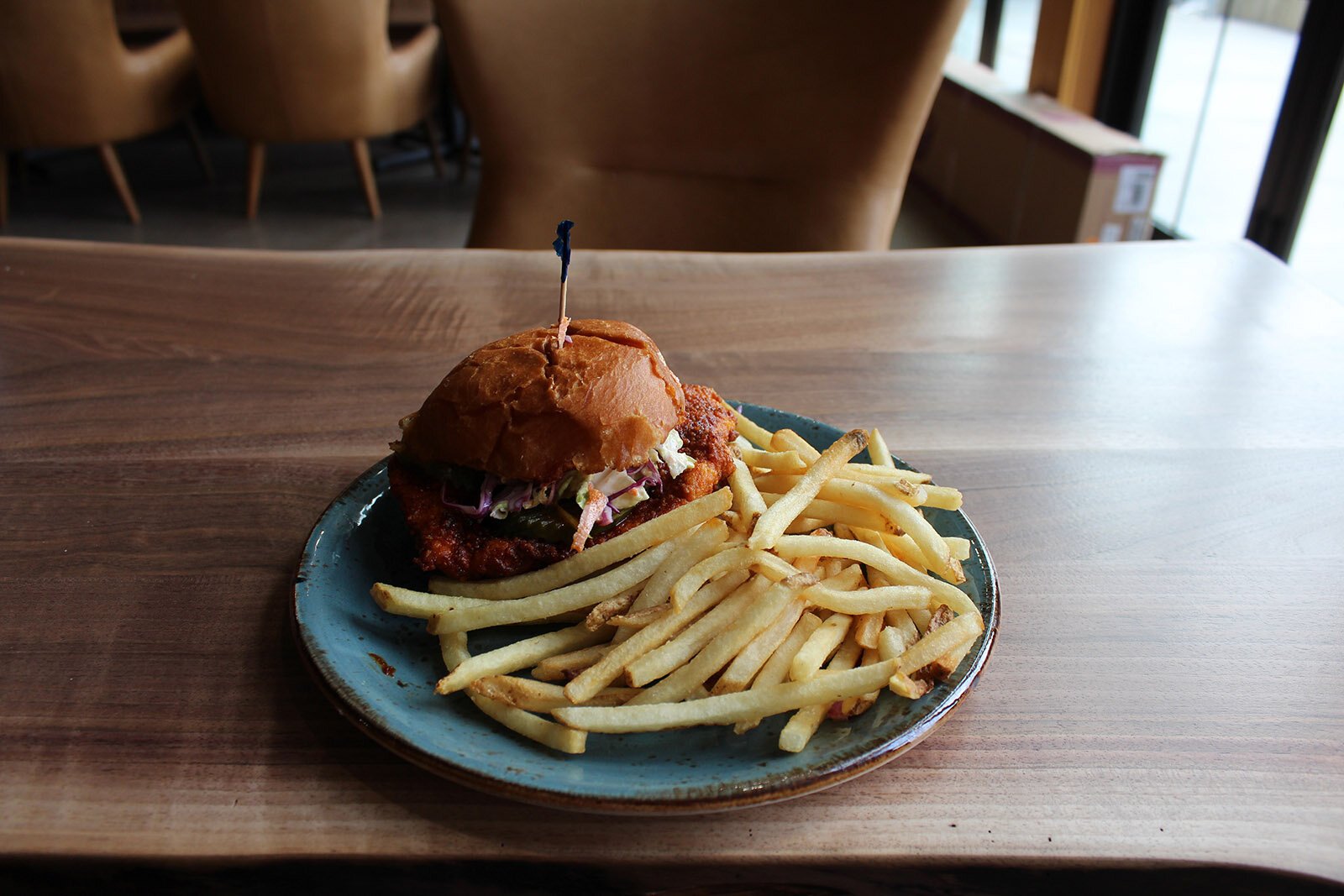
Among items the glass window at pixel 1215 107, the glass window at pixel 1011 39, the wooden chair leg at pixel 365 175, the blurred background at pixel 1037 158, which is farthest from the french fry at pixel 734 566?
the wooden chair leg at pixel 365 175

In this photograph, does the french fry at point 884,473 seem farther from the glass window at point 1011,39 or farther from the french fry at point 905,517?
the glass window at point 1011,39

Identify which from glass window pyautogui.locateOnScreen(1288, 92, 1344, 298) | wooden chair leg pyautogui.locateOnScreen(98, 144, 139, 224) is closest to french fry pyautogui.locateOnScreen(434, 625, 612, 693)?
glass window pyautogui.locateOnScreen(1288, 92, 1344, 298)

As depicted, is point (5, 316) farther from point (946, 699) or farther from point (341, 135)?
point (341, 135)

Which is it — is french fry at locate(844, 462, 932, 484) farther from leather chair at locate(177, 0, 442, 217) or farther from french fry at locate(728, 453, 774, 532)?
leather chair at locate(177, 0, 442, 217)

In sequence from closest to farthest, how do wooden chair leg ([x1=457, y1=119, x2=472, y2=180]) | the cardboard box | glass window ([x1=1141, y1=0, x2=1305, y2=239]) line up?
glass window ([x1=1141, y1=0, x2=1305, y2=239])
the cardboard box
wooden chair leg ([x1=457, y1=119, x2=472, y2=180])

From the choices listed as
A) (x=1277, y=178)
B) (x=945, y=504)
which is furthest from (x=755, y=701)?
(x=1277, y=178)

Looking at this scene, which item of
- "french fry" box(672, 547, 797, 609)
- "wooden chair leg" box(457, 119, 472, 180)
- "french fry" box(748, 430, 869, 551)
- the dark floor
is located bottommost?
the dark floor

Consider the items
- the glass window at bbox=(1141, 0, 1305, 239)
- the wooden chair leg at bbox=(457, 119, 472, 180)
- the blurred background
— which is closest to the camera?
the blurred background
